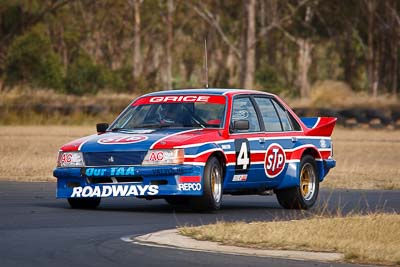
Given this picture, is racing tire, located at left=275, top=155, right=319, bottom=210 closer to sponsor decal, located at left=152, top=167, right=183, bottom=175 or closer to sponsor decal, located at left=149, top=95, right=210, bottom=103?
sponsor decal, located at left=149, top=95, right=210, bottom=103

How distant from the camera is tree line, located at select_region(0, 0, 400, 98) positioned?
181ft

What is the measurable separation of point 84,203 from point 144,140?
1.17m

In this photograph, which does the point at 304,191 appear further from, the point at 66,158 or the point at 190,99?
the point at 66,158

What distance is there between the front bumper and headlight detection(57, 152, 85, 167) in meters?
0.09

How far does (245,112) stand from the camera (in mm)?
14594

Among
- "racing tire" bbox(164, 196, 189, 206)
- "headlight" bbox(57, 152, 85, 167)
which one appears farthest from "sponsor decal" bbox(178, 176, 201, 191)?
"headlight" bbox(57, 152, 85, 167)

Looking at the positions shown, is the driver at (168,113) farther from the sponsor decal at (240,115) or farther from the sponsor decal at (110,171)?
the sponsor decal at (110,171)

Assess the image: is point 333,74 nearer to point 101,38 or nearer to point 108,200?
point 101,38

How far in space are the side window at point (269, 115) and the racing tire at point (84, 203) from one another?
2.28m

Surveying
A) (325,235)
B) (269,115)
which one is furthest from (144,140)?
(325,235)

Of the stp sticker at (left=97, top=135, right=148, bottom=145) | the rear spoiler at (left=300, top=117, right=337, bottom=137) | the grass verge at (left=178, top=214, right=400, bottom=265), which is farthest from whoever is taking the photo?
the rear spoiler at (left=300, top=117, right=337, bottom=137)

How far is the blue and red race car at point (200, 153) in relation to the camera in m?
13.2

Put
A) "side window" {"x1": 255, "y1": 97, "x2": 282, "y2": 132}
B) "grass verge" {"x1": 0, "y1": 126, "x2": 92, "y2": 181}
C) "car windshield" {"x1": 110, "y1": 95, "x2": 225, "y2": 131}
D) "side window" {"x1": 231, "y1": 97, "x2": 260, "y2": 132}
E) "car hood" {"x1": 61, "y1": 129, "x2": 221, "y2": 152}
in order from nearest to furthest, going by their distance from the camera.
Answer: "car hood" {"x1": 61, "y1": 129, "x2": 221, "y2": 152} < "car windshield" {"x1": 110, "y1": 95, "x2": 225, "y2": 131} < "side window" {"x1": 231, "y1": 97, "x2": 260, "y2": 132} < "side window" {"x1": 255, "y1": 97, "x2": 282, "y2": 132} < "grass verge" {"x1": 0, "y1": 126, "x2": 92, "y2": 181}

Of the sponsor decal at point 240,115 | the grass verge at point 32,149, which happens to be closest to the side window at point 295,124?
the sponsor decal at point 240,115
